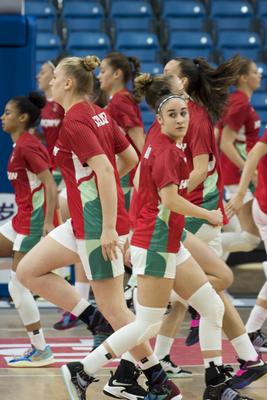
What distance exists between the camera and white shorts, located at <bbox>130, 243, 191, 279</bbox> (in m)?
4.98

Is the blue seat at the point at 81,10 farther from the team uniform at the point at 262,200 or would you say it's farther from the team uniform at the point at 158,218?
the team uniform at the point at 158,218

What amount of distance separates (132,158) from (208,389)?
1309 millimetres

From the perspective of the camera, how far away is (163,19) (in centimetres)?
1382

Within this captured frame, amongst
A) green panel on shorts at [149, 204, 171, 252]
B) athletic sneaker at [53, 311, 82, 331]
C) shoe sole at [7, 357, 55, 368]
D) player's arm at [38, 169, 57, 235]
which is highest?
green panel on shorts at [149, 204, 171, 252]

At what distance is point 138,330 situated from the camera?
5.03 metres

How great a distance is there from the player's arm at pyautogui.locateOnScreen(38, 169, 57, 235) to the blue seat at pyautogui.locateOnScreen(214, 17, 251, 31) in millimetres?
7312

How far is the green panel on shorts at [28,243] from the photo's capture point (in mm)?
6742

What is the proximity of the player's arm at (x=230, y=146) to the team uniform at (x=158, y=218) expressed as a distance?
12.0 feet

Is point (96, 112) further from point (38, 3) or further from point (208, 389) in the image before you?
point (38, 3)

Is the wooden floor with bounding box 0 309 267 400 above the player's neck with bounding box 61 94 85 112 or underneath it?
underneath

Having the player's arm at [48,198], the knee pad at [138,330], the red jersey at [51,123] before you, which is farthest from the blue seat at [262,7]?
the knee pad at [138,330]

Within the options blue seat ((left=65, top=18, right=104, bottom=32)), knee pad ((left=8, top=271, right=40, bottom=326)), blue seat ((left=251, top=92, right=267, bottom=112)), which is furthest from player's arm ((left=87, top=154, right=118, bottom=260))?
blue seat ((left=65, top=18, right=104, bottom=32))

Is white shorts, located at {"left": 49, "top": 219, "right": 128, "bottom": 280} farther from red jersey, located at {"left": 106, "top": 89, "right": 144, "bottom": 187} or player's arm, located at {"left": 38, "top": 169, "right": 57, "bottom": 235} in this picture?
red jersey, located at {"left": 106, "top": 89, "right": 144, "bottom": 187}

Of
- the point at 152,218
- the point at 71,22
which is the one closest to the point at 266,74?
the point at 71,22
